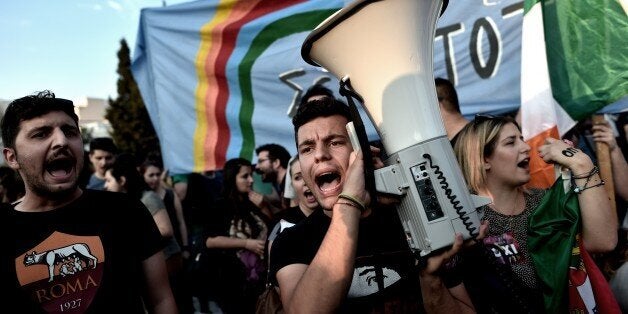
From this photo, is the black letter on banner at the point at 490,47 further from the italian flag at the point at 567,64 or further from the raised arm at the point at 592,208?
the raised arm at the point at 592,208

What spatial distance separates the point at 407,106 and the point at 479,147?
1.14m

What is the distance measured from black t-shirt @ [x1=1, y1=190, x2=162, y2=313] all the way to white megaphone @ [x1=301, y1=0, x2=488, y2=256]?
1.03 meters

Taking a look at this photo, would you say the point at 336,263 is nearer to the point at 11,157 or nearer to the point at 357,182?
the point at 357,182

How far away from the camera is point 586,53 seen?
265cm

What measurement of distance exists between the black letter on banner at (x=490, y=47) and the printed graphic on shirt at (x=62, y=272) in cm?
320

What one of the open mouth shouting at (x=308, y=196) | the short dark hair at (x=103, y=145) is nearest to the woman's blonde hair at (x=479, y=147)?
the open mouth shouting at (x=308, y=196)

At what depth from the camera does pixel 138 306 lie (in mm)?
1773

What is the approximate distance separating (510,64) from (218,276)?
2.83 metres

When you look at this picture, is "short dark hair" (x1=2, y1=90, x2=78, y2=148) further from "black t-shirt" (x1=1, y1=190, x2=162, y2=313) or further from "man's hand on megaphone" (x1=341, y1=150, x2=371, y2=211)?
"man's hand on megaphone" (x1=341, y1=150, x2=371, y2=211)

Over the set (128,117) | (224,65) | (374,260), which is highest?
(128,117)

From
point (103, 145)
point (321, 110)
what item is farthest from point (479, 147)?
point (103, 145)

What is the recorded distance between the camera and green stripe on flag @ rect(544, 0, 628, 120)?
99.7 inches

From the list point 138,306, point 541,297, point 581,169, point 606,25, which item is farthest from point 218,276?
point 606,25

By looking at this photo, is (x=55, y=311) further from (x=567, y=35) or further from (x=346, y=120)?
(x=567, y=35)
